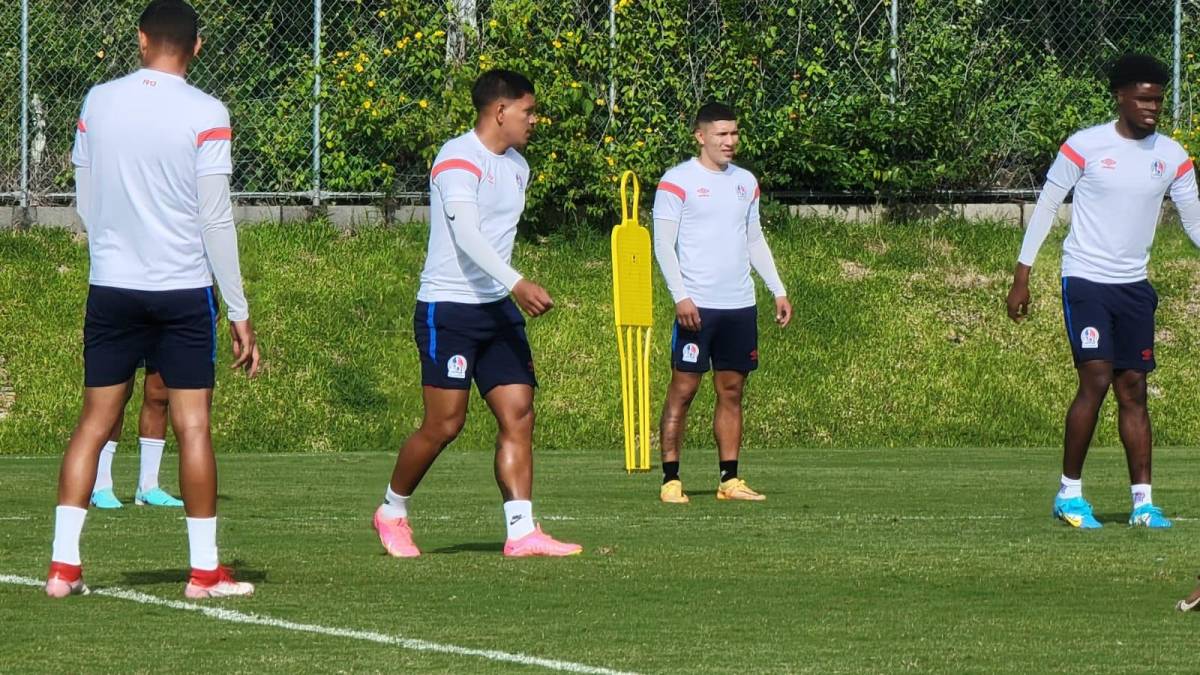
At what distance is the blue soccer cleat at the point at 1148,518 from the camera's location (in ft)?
31.9

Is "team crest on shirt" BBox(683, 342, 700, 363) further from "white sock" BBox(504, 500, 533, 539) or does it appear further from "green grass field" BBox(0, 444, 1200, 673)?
"white sock" BBox(504, 500, 533, 539)

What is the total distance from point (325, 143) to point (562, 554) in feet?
43.4

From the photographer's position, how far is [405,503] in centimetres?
866

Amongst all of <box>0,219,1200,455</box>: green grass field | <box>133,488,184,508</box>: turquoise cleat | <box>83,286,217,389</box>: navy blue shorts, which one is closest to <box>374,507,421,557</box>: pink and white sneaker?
<box>83,286,217,389</box>: navy blue shorts

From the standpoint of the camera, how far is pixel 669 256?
1171cm

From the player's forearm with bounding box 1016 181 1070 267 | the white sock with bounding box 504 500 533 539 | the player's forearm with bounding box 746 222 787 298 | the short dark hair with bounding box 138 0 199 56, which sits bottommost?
the white sock with bounding box 504 500 533 539

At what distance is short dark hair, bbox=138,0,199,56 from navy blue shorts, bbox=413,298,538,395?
182 centimetres

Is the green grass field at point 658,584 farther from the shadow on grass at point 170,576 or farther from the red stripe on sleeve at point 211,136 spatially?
the red stripe on sleeve at point 211,136

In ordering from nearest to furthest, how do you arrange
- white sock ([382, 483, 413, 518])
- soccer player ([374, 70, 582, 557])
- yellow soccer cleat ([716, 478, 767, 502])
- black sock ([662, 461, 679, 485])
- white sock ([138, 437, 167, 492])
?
soccer player ([374, 70, 582, 557]) < white sock ([382, 483, 413, 518]) < white sock ([138, 437, 167, 492]) < yellow soccer cleat ([716, 478, 767, 502]) < black sock ([662, 461, 679, 485])

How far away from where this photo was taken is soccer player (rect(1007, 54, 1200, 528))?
982 cm

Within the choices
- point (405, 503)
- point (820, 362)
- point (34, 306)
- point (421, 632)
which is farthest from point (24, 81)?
point (421, 632)

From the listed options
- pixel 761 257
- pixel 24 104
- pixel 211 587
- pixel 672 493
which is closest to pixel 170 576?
pixel 211 587

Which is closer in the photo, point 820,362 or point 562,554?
point 562,554

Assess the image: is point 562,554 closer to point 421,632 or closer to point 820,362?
point 421,632
